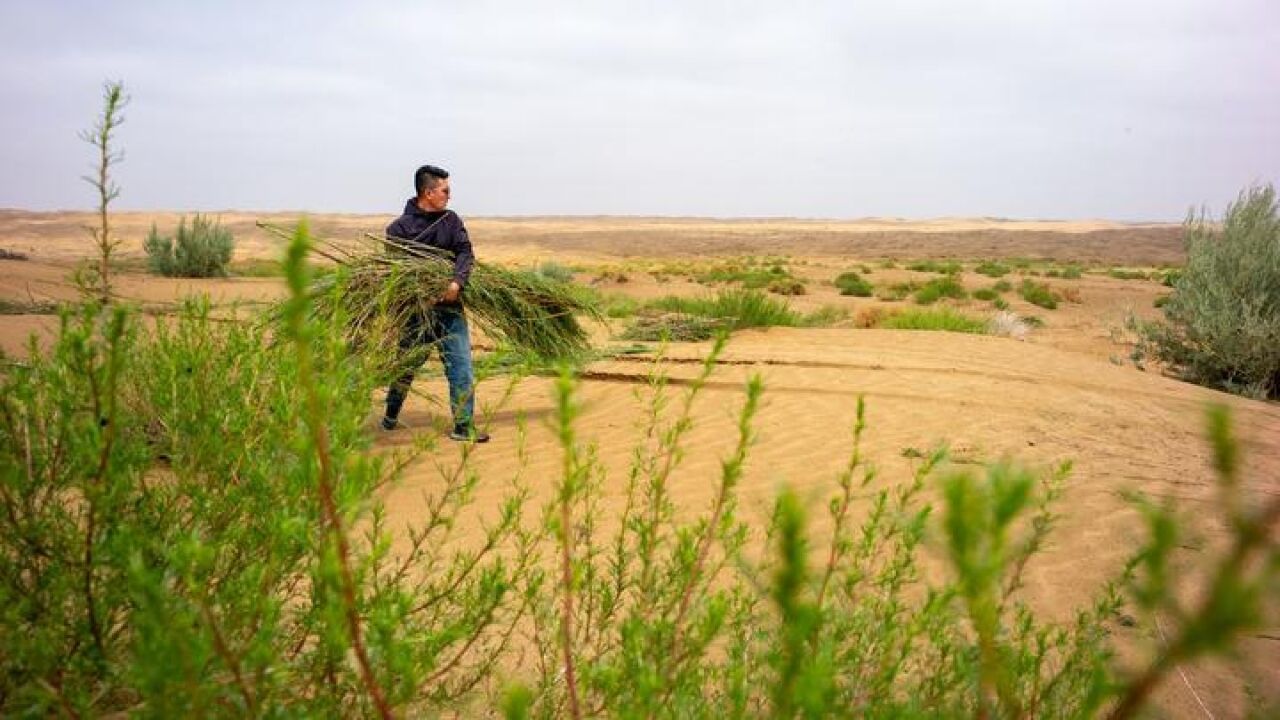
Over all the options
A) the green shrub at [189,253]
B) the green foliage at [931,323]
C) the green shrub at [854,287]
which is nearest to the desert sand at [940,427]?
the green foliage at [931,323]

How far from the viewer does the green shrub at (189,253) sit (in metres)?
23.1

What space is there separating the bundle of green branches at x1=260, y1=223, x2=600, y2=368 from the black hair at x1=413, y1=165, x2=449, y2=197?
0.47 meters

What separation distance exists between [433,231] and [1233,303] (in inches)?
390

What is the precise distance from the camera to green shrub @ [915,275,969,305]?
22312mm

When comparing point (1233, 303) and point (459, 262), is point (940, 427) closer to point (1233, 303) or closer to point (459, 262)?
point (459, 262)

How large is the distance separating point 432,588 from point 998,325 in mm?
14119

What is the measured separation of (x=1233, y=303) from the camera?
11.0m

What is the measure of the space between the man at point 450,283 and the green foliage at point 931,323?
28.7 feet

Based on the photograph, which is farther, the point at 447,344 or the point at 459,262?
the point at 447,344

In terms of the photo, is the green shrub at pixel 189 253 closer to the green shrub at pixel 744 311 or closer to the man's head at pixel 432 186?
the green shrub at pixel 744 311

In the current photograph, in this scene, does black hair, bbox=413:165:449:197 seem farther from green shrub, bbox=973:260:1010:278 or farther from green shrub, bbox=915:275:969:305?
green shrub, bbox=973:260:1010:278

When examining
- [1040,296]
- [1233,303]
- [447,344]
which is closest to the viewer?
[447,344]

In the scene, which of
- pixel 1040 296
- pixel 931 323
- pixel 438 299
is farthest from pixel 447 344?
pixel 1040 296

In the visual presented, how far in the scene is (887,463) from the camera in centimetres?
652
